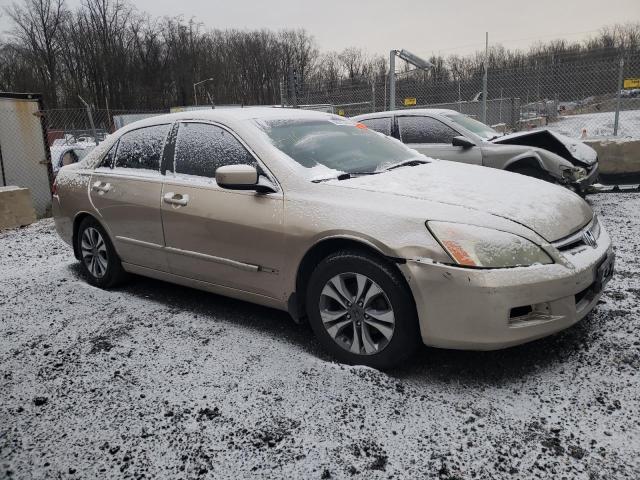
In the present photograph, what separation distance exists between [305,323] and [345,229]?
1.09 metres

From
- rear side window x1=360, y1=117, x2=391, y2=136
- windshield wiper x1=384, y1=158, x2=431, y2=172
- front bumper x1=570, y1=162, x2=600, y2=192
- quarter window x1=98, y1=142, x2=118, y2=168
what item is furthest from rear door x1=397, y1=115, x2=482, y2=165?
quarter window x1=98, y1=142, x2=118, y2=168

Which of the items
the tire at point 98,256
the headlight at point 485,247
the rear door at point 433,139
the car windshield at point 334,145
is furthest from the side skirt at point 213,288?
the rear door at point 433,139

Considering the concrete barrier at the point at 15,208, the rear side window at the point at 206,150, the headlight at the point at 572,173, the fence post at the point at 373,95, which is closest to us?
the rear side window at the point at 206,150

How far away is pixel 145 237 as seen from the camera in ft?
12.9

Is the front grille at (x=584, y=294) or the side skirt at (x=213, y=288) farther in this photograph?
the side skirt at (x=213, y=288)

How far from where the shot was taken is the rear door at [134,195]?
384 cm

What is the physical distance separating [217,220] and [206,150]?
60 cm

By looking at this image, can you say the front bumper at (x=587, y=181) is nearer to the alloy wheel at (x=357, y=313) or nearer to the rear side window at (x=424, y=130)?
the rear side window at (x=424, y=130)

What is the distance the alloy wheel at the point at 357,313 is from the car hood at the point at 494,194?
522 mm

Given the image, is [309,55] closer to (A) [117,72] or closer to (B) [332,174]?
(A) [117,72]

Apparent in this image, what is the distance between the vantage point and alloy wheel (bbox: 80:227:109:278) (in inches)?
174

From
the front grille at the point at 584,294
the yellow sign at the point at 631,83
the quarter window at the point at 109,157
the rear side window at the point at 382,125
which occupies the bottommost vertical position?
the front grille at the point at 584,294

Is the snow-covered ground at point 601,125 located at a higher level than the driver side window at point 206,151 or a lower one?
lower

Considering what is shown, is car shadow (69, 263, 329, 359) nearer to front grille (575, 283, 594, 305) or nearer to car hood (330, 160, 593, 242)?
car hood (330, 160, 593, 242)
